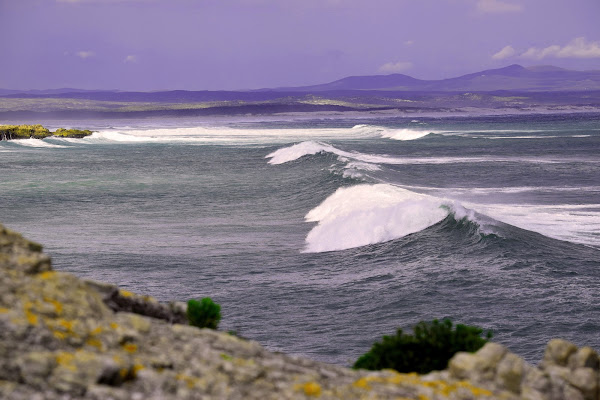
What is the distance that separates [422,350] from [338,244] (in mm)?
20119

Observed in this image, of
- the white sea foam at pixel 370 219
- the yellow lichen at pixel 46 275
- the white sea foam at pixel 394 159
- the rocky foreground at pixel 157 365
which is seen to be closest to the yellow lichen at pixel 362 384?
the rocky foreground at pixel 157 365

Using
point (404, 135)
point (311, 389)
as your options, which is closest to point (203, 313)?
point (311, 389)

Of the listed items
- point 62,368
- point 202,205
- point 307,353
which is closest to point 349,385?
point 62,368

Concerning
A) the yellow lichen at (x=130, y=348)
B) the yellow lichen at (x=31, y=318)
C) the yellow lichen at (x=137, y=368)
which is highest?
the yellow lichen at (x=31, y=318)

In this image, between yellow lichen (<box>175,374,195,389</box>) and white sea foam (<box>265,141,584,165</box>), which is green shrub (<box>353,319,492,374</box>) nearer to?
yellow lichen (<box>175,374,195,389</box>)

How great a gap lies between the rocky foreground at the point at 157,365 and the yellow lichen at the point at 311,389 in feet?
0.03

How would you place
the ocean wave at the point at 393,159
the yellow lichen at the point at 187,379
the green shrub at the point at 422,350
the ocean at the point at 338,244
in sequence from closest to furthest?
the yellow lichen at the point at 187,379, the green shrub at the point at 422,350, the ocean at the point at 338,244, the ocean wave at the point at 393,159

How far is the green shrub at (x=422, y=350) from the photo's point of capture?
10.3 m

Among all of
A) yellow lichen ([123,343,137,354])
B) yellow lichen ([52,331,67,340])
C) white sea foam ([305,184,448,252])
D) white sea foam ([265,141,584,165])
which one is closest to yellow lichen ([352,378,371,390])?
yellow lichen ([123,343,137,354])

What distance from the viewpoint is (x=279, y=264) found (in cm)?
2666

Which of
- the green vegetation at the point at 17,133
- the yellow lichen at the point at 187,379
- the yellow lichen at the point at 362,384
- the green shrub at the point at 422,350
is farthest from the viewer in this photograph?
the green vegetation at the point at 17,133

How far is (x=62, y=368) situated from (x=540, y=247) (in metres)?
22.4

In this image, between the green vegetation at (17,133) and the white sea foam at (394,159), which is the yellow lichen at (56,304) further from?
the green vegetation at (17,133)

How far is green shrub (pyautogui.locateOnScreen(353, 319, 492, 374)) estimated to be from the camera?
407 inches
